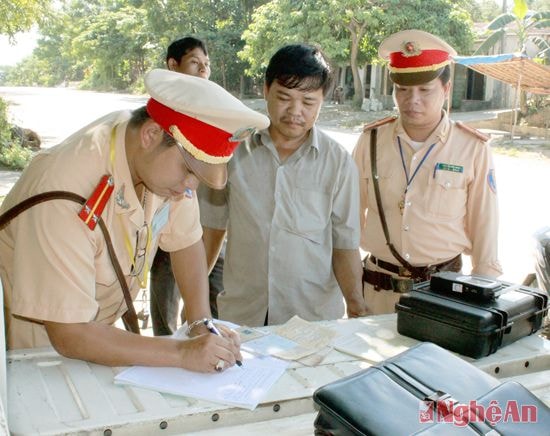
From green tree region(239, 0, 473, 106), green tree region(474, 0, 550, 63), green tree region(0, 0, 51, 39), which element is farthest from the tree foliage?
green tree region(474, 0, 550, 63)

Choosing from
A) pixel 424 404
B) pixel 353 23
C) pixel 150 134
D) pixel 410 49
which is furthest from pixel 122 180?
pixel 353 23

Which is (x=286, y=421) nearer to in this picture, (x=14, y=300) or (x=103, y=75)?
(x=14, y=300)

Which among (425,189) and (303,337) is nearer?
(303,337)

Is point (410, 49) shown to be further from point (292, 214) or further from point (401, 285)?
point (401, 285)

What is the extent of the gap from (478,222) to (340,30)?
695 inches

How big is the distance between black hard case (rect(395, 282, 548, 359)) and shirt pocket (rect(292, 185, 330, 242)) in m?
0.59

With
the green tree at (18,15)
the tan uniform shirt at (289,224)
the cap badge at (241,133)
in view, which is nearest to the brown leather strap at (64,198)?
the cap badge at (241,133)

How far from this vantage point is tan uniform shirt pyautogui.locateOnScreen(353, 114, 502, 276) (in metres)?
2.74

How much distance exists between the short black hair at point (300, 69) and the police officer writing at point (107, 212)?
2.51 feet

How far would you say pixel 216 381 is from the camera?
1.62 meters

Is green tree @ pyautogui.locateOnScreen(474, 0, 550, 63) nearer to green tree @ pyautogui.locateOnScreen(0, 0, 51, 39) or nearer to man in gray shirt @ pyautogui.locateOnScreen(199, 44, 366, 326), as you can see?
green tree @ pyautogui.locateOnScreen(0, 0, 51, 39)

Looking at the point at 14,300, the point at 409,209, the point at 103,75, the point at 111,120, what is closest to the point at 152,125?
the point at 111,120

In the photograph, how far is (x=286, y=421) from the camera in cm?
151

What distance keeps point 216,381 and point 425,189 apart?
1542 millimetres
